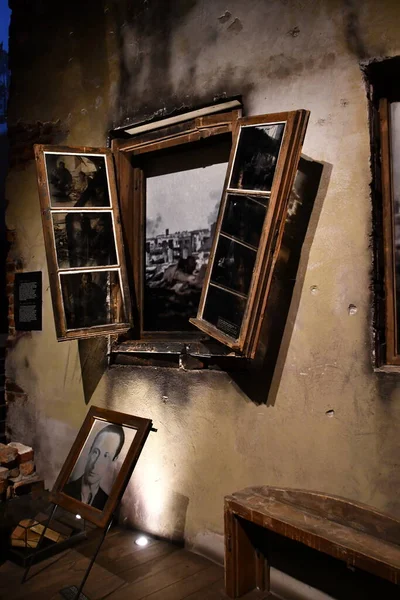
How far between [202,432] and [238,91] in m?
2.01

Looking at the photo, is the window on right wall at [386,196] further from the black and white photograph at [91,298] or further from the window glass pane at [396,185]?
the black and white photograph at [91,298]

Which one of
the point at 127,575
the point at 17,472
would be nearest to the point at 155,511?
the point at 127,575

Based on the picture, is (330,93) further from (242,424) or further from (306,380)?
(242,424)

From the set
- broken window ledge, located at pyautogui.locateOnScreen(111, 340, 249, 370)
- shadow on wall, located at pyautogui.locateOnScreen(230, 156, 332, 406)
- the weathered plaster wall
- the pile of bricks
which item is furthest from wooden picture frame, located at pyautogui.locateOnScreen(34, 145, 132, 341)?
the pile of bricks

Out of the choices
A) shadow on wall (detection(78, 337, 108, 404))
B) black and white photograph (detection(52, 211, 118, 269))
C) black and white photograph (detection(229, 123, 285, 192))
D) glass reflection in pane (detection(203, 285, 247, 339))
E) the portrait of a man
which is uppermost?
black and white photograph (detection(229, 123, 285, 192))

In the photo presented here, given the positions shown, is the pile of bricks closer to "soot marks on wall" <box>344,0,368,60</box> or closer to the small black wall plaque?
the small black wall plaque

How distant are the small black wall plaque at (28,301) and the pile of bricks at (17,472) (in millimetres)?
958

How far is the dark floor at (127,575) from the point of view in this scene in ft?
8.09

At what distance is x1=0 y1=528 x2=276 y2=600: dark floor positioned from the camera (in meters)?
2.47

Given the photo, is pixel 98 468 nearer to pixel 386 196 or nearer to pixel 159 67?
pixel 386 196

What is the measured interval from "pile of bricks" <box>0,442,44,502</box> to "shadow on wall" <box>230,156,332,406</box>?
2.05 m

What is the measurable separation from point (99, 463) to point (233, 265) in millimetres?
1372

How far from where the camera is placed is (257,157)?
2.54 m

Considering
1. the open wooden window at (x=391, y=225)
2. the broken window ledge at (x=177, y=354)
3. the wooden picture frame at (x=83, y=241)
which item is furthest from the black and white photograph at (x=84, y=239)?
the open wooden window at (x=391, y=225)
